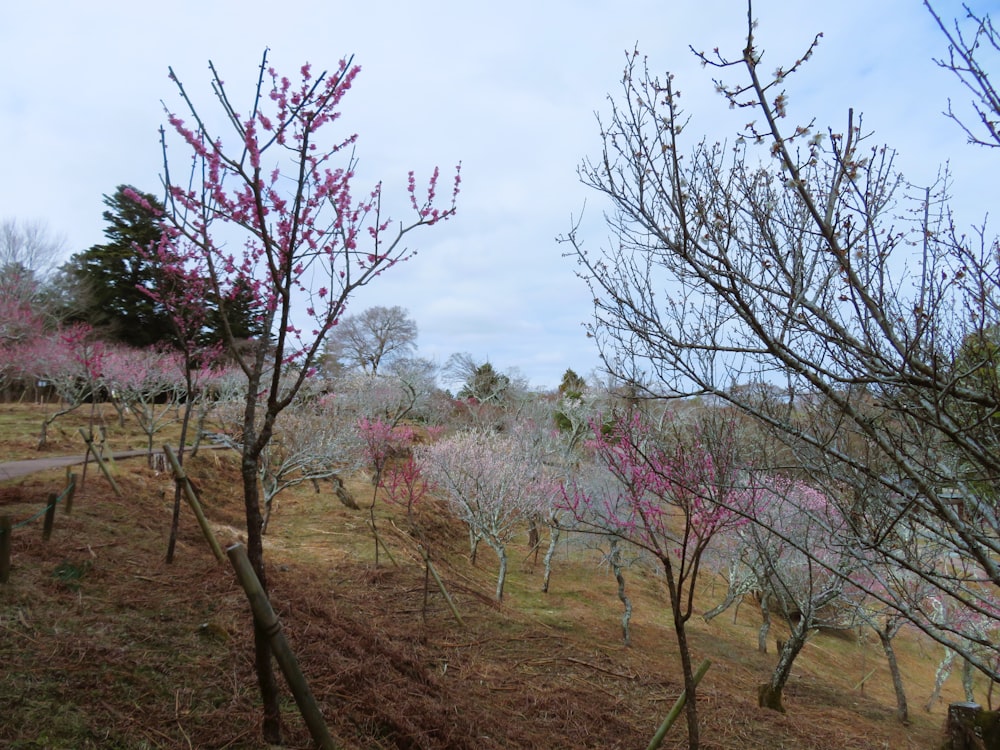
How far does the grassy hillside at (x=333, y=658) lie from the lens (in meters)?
3.36

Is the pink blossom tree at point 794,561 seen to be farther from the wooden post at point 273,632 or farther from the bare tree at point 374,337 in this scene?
the bare tree at point 374,337

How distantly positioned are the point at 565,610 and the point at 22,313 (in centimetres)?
1963

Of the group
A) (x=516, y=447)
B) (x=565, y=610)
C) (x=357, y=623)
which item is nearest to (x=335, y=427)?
(x=516, y=447)

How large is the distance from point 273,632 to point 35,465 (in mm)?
11829

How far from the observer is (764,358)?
11.2 feet

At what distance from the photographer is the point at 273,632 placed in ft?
8.50

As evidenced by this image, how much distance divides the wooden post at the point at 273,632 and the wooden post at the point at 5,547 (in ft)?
10.1

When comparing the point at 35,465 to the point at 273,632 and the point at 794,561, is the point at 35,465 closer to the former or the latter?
the point at 273,632

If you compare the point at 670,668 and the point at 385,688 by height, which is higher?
the point at 385,688

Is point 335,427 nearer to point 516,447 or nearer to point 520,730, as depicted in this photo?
point 516,447

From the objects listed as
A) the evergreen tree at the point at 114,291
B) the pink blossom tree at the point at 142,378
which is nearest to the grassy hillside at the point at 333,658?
the pink blossom tree at the point at 142,378

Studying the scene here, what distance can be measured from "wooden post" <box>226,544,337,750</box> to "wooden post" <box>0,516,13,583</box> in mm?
3072

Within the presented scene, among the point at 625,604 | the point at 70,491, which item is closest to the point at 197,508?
the point at 70,491

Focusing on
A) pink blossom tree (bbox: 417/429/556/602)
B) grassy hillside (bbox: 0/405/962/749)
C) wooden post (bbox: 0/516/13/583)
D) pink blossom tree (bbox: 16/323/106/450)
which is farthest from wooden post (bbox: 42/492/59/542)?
pink blossom tree (bbox: 16/323/106/450)
